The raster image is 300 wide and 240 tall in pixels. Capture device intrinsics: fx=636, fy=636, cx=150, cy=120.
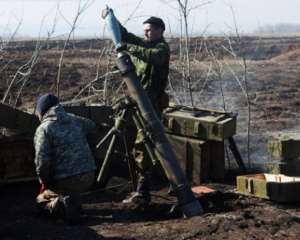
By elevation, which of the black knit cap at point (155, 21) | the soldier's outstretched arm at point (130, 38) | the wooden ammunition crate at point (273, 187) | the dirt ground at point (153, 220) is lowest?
the dirt ground at point (153, 220)

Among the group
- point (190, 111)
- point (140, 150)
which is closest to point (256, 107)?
point (190, 111)

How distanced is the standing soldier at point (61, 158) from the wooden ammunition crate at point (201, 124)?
1.92m

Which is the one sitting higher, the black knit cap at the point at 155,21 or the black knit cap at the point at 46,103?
the black knit cap at the point at 155,21

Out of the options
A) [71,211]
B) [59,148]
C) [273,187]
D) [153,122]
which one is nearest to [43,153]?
[59,148]

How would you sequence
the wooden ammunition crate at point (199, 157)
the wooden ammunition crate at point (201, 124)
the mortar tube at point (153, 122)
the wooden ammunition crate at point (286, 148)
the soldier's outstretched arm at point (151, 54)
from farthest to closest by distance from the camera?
the wooden ammunition crate at point (199, 157)
the wooden ammunition crate at point (201, 124)
the wooden ammunition crate at point (286, 148)
the soldier's outstretched arm at point (151, 54)
the mortar tube at point (153, 122)

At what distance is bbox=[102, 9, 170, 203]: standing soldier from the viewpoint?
274 inches

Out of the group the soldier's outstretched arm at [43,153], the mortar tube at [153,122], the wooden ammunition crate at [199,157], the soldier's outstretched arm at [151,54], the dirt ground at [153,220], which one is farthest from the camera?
the wooden ammunition crate at [199,157]

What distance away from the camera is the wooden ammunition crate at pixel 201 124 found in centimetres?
798

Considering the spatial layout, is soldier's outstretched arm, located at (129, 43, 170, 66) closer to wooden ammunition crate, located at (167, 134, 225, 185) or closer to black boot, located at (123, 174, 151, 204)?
black boot, located at (123, 174, 151, 204)

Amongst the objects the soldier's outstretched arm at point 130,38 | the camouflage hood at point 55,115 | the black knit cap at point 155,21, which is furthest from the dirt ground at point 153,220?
the black knit cap at point 155,21

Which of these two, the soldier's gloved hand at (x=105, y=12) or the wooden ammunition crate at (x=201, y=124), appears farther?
the wooden ammunition crate at (x=201, y=124)

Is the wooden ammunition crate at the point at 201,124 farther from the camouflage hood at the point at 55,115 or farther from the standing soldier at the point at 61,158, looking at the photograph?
the camouflage hood at the point at 55,115

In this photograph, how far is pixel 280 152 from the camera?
750cm

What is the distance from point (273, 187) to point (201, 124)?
4.35 feet
